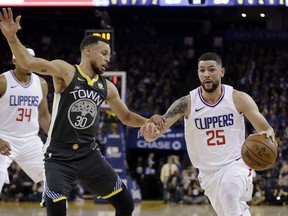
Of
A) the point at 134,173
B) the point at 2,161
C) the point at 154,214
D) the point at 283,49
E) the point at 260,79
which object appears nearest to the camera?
the point at 2,161

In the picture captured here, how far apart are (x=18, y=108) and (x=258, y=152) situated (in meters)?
3.25

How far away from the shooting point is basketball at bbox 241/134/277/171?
6348 millimetres

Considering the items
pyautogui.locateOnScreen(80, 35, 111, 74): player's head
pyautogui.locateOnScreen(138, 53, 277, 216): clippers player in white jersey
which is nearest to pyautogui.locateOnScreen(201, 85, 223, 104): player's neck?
pyautogui.locateOnScreen(138, 53, 277, 216): clippers player in white jersey

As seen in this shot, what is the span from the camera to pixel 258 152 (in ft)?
20.8

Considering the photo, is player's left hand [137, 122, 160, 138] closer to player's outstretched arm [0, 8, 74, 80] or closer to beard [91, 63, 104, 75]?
beard [91, 63, 104, 75]

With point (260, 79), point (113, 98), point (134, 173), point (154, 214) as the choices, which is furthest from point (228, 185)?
point (260, 79)

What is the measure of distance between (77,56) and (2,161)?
17.8 meters

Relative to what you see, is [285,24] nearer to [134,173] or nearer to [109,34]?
[134,173]

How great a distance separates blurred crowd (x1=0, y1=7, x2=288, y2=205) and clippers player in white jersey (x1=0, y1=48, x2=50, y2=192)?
830 cm

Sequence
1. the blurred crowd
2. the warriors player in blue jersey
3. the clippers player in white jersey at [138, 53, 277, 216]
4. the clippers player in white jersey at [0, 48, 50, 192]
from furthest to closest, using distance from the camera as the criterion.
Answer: the blurred crowd
the clippers player in white jersey at [0, 48, 50, 192]
the clippers player in white jersey at [138, 53, 277, 216]
the warriors player in blue jersey

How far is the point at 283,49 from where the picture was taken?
81.2 feet

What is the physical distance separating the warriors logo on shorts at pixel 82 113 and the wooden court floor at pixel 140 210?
6327 mm

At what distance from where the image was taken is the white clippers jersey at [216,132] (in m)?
6.84

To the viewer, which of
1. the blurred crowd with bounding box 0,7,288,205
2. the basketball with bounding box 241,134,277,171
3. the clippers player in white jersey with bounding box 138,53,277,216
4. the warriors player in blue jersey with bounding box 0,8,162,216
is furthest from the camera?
the blurred crowd with bounding box 0,7,288,205
